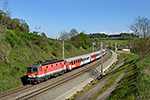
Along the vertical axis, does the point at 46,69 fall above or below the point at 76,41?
below

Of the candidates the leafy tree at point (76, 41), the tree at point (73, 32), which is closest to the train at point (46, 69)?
the leafy tree at point (76, 41)

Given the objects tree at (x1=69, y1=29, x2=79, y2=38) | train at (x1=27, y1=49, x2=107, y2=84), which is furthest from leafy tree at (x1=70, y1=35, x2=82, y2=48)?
train at (x1=27, y1=49, x2=107, y2=84)

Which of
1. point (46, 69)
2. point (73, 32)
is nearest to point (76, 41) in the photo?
point (73, 32)

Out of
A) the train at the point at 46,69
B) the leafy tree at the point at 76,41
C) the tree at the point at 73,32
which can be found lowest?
the train at the point at 46,69

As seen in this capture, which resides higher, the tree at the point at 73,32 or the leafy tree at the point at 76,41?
the tree at the point at 73,32

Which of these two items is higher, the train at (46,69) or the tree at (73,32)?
the tree at (73,32)

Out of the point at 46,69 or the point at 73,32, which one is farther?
the point at 73,32

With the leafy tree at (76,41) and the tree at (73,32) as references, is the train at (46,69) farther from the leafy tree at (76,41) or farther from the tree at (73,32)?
the tree at (73,32)

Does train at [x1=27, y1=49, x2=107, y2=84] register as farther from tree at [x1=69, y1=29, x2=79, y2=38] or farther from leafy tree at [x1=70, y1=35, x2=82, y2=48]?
tree at [x1=69, y1=29, x2=79, y2=38]

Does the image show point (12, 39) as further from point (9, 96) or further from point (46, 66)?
point (9, 96)

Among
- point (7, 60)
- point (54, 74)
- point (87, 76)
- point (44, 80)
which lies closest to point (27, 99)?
point (44, 80)

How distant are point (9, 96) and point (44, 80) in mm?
6894

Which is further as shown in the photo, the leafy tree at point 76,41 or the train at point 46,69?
the leafy tree at point 76,41

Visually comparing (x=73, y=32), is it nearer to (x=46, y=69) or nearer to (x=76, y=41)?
(x=76, y=41)
